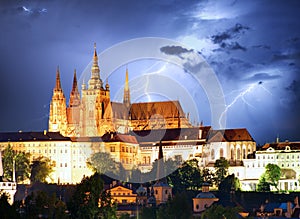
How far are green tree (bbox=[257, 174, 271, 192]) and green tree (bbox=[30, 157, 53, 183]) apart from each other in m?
28.1

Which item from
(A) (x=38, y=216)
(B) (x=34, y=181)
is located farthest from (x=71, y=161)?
(A) (x=38, y=216)

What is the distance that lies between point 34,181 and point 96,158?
1307 centimetres

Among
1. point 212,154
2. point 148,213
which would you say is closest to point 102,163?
point 212,154

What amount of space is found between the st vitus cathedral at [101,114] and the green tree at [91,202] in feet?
337

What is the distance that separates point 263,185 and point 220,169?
24.8 ft

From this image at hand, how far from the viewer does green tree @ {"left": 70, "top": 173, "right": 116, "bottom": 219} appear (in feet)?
265

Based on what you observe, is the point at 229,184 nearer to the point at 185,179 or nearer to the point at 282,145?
the point at 185,179

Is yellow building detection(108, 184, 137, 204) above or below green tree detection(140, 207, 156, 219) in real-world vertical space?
above

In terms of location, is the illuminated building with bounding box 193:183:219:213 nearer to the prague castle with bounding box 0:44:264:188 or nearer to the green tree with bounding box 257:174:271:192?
the green tree with bounding box 257:174:271:192

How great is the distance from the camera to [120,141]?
17050 centimetres

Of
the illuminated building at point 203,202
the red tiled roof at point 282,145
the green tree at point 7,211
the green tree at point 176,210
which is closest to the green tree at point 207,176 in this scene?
the red tiled roof at point 282,145

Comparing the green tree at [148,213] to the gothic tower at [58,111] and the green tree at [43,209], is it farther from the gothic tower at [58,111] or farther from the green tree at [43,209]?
the gothic tower at [58,111]

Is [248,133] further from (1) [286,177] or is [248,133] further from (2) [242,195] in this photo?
(2) [242,195]

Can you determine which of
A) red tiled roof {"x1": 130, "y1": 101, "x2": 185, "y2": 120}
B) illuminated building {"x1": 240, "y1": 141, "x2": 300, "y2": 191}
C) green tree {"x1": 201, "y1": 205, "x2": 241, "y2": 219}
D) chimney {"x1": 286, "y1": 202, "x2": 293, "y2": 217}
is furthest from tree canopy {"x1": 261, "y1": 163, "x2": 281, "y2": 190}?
green tree {"x1": 201, "y1": 205, "x2": 241, "y2": 219}
